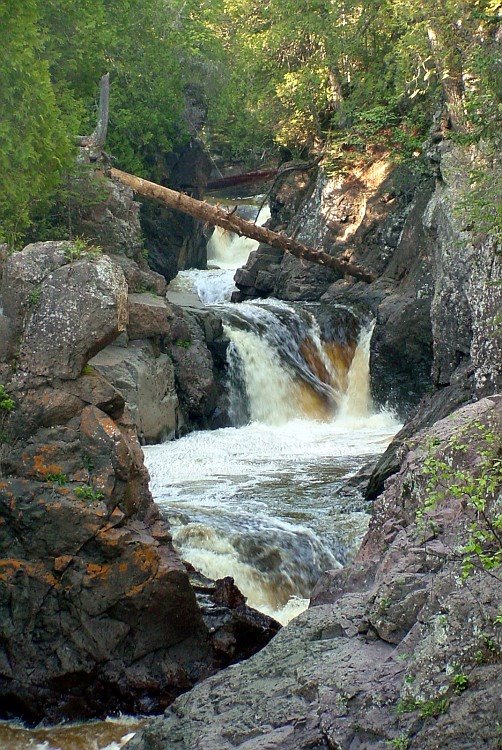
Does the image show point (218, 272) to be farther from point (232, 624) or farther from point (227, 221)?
point (232, 624)

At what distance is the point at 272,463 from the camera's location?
14.5 meters

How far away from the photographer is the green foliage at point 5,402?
8.16m

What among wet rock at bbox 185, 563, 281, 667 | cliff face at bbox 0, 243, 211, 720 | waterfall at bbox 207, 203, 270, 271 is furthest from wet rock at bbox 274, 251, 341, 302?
wet rock at bbox 185, 563, 281, 667

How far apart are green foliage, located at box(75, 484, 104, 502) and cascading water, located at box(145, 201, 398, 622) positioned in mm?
2059

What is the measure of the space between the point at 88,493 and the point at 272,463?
22.3 feet

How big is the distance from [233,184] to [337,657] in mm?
27673

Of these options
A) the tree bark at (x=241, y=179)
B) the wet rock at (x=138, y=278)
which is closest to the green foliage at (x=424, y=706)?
the wet rock at (x=138, y=278)

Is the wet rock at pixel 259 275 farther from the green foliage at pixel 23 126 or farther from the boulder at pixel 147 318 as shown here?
the green foliage at pixel 23 126

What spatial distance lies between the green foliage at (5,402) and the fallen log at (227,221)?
41.1 ft

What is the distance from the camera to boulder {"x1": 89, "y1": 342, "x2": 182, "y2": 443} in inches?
598

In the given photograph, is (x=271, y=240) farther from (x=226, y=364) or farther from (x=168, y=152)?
(x=168, y=152)

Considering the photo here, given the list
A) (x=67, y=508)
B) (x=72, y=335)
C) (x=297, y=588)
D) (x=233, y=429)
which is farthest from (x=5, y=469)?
(x=233, y=429)

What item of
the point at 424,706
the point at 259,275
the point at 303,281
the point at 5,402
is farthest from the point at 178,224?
the point at 424,706

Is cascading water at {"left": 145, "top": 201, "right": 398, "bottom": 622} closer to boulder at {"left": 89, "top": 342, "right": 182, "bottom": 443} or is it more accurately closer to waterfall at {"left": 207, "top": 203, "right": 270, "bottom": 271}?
boulder at {"left": 89, "top": 342, "right": 182, "bottom": 443}
